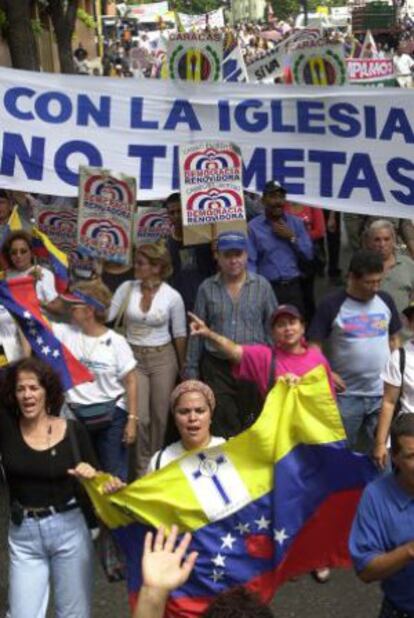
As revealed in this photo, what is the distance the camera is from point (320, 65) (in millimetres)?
7477

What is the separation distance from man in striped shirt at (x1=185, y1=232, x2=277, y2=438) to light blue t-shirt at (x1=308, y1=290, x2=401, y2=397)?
0.36 metres

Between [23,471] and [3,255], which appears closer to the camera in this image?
[23,471]

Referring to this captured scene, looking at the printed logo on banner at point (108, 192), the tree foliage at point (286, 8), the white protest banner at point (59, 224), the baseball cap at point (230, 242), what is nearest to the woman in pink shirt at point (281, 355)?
the baseball cap at point (230, 242)

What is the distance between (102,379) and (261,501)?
1.55m

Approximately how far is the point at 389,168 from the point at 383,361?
5.43 feet

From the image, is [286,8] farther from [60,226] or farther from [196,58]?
[60,226]

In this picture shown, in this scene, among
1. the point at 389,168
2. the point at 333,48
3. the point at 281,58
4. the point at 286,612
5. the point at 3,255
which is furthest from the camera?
the point at 281,58

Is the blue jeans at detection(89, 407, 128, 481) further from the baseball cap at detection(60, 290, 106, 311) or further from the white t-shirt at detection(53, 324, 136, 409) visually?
the baseball cap at detection(60, 290, 106, 311)

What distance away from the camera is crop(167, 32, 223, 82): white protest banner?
8070 mm

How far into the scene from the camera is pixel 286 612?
15.0 feet

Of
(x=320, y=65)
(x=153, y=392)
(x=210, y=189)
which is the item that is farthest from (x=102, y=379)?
(x=320, y=65)

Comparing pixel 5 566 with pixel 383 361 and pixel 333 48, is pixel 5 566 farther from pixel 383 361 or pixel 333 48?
pixel 333 48

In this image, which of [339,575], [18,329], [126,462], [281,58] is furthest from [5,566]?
[281,58]

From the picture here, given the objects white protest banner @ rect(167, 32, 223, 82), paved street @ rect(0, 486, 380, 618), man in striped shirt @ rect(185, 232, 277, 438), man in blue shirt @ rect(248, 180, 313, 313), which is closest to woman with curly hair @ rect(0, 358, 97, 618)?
paved street @ rect(0, 486, 380, 618)
